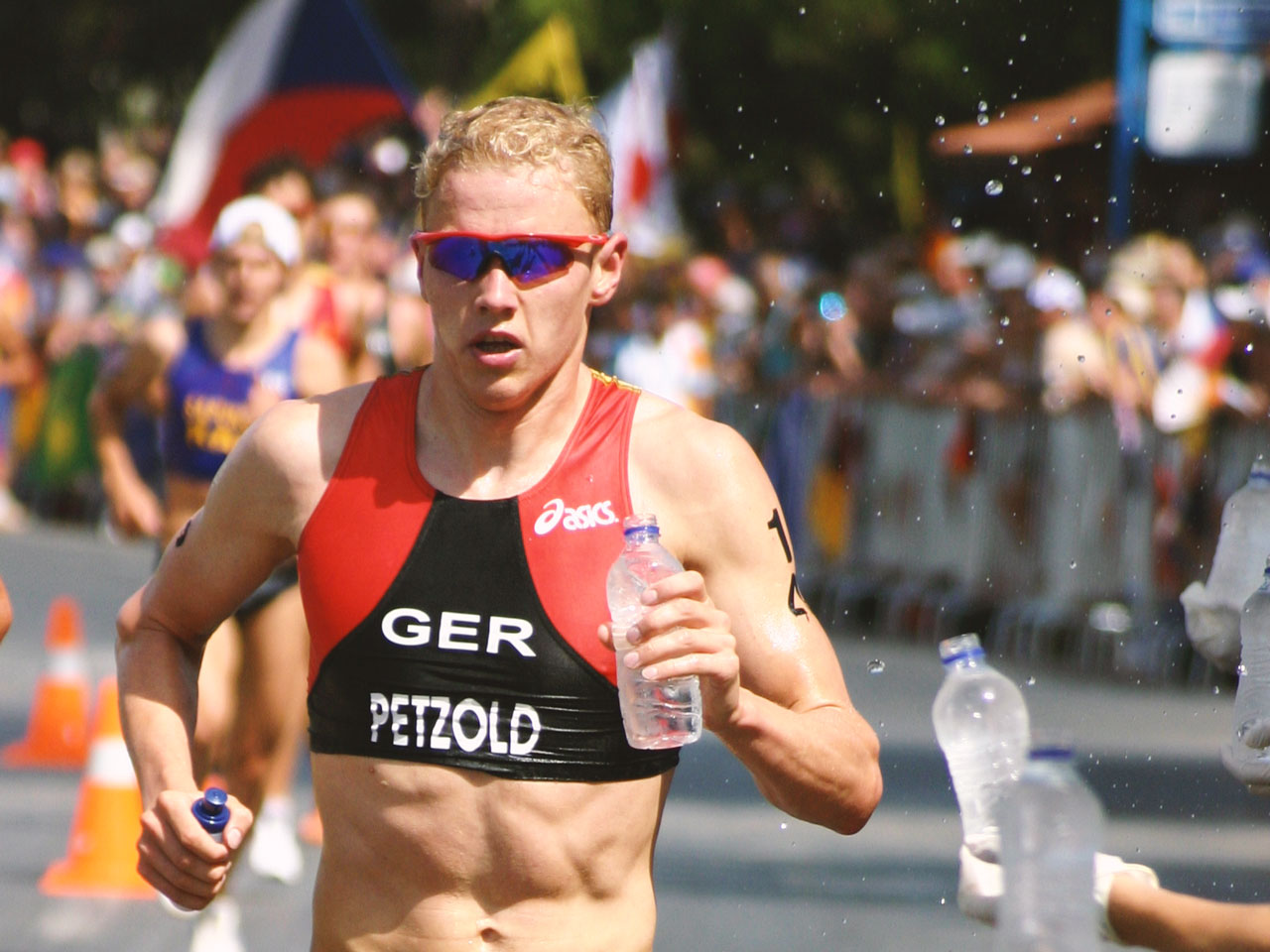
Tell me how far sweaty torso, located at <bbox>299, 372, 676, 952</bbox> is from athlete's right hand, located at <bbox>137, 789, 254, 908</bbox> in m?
0.21

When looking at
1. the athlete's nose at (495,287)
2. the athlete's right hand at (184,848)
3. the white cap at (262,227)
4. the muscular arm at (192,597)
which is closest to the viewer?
the athlete's right hand at (184,848)

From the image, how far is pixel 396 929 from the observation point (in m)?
3.81

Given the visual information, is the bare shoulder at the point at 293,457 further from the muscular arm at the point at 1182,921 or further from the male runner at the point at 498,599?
the muscular arm at the point at 1182,921

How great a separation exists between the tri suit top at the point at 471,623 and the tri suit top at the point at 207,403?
3882 millimetres

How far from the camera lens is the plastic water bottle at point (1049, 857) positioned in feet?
9.80

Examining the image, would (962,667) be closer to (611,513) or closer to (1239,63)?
(611,513)

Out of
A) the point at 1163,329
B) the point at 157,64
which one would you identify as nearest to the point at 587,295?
the point at 1163,329

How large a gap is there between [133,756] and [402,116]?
53.5 ft

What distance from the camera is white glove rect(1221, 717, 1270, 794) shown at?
4047 mm

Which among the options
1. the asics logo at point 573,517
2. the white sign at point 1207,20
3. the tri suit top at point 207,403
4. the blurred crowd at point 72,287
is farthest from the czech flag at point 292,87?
the asics logo at point 573,517

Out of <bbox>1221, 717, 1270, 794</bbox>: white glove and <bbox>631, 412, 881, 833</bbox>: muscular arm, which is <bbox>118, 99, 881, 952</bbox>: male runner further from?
<bbox>1221, 717, 1270, 794</bbox>: white glove

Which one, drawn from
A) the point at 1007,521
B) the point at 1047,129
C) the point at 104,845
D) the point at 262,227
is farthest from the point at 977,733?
the point at 1047,129

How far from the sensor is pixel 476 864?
3.81 m

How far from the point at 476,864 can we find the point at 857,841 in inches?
233
